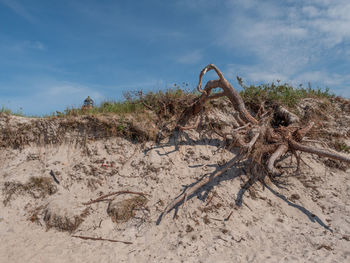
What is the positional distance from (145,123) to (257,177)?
297cm

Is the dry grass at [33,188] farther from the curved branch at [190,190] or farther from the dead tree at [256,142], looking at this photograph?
the dead tree at [256,142]

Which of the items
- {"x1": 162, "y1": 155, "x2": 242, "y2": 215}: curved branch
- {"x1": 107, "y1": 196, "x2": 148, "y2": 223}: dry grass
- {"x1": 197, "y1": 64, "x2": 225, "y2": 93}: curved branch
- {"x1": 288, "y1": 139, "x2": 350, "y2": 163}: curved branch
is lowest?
{"x1": 107, "y1": 196, "x2": 148, "y2": 223}: dry grass

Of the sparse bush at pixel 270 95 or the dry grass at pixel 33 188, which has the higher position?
the sparse bush at pixel 270 95

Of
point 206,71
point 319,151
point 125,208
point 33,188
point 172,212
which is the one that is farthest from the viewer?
point 206,71

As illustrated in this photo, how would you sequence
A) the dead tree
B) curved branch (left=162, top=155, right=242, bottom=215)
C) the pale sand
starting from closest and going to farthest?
the pale sand, curved branch (left=162, top=155, right=242, bottom=215), the dead tree

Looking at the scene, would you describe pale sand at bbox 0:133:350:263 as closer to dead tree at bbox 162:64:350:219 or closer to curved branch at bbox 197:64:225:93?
dead tree at bbox 162:64:350:219

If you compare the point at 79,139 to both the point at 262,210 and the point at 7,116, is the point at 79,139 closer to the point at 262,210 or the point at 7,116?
the point at 7,116

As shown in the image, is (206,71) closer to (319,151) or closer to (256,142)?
(256,142)

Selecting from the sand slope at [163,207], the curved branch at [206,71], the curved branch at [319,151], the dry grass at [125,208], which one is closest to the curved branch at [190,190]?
the sand slope at [163,207]

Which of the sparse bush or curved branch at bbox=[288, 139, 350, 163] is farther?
the sparse bush

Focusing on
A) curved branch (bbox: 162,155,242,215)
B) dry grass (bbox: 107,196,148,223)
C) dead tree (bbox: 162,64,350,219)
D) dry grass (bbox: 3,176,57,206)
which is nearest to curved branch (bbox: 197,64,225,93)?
dead tree (bbox: 162,64,350,219)

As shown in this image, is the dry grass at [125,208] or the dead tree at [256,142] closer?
the dry grass at [125,208]

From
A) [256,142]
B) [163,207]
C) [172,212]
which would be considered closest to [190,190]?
[172,212]

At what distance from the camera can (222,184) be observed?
5227 mm
